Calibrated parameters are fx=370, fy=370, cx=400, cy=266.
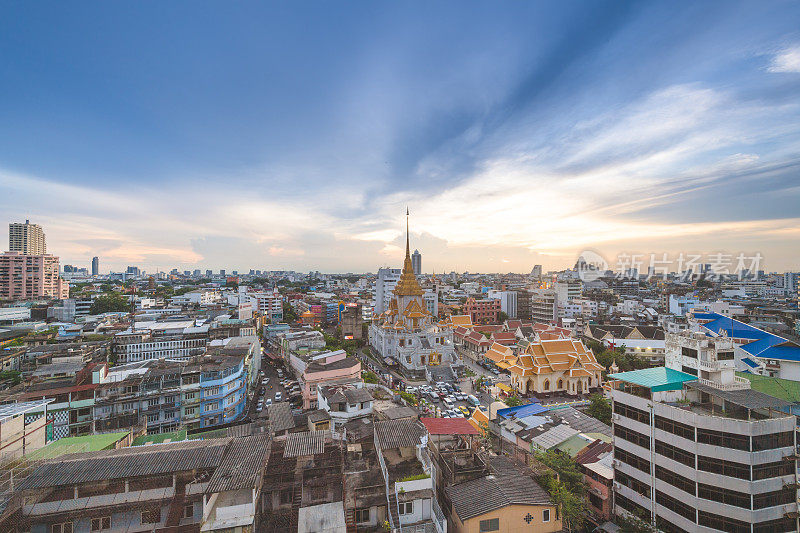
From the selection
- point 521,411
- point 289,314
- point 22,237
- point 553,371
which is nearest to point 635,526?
point 521,411

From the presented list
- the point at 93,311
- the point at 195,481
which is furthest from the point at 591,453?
the point at 93,311

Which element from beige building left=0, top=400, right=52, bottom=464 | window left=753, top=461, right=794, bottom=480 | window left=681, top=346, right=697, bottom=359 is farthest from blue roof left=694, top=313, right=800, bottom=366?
beige building left=0, top=400, right=52, bottom=464

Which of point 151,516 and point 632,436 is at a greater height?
point 632,436

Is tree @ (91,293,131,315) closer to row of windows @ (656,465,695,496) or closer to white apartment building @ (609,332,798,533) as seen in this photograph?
white apartment building @ (609,332,798,533)

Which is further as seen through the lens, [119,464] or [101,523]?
[119,464]

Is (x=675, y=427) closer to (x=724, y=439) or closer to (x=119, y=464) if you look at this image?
(x=724, y=439)

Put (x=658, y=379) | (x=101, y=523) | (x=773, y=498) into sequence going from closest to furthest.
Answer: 1. (x=101, y=523)
2. (x=773, y=498)
3. (x=658, y=379)

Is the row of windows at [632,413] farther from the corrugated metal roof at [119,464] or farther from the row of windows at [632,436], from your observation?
the corrugated metal roof at [119,464]
